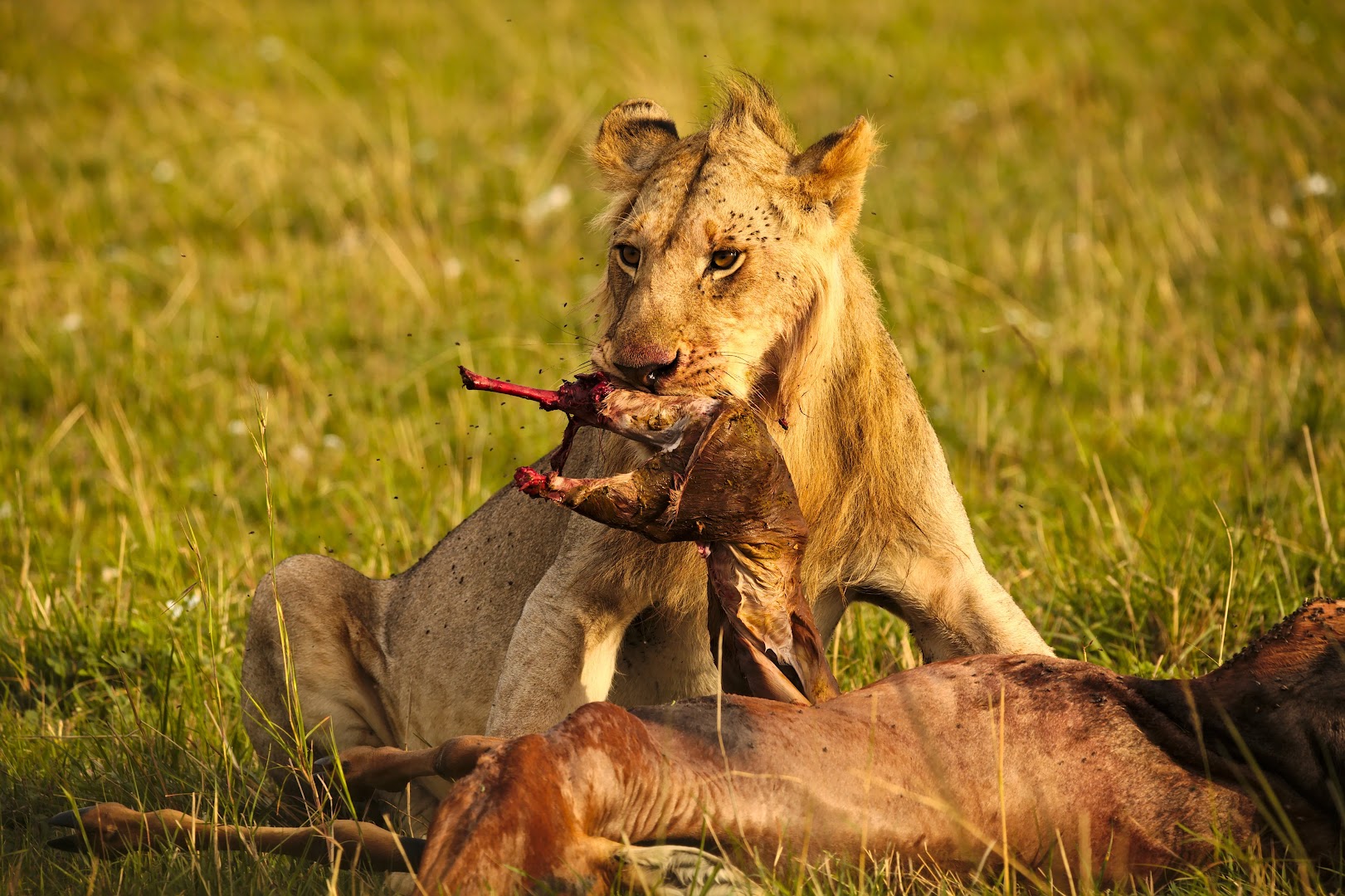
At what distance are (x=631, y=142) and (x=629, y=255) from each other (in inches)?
23.9

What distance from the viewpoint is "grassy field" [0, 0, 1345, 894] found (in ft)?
15.0

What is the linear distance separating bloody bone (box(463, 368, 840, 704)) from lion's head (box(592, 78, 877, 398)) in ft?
0.59

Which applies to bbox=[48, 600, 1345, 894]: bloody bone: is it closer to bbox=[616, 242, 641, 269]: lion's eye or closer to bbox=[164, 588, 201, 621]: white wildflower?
bbox=[616, 242, 641, 269]: lion's eye

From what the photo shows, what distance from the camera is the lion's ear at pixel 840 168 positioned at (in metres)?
3.67

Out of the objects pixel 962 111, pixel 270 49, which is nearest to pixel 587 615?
pixel 962 111

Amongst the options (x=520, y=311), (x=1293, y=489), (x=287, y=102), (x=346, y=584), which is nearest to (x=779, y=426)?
(x=346, y=584)

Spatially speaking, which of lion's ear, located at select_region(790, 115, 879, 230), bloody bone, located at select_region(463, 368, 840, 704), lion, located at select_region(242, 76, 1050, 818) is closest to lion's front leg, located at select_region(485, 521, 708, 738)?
lion, located at select_region(242, 76, 1050, 818)

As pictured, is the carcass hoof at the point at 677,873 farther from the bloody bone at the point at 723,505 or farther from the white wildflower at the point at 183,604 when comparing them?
the white wildflower at the point at 183,604

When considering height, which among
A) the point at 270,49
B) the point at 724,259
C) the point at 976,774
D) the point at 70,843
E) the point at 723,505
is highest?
the point at 270,49

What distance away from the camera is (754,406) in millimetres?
3449

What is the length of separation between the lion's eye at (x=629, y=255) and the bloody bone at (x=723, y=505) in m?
0.57

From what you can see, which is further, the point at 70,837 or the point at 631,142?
the point at 631,142

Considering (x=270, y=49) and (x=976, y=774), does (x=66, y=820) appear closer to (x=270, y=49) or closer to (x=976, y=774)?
(x=976, y=774)

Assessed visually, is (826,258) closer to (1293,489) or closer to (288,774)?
(288,774)
